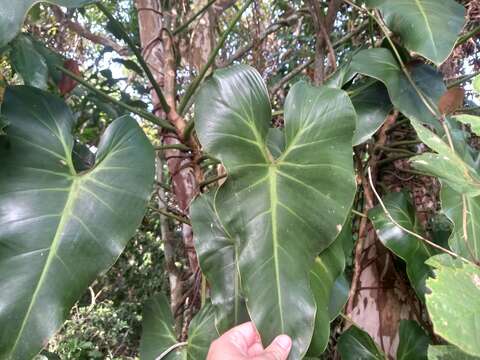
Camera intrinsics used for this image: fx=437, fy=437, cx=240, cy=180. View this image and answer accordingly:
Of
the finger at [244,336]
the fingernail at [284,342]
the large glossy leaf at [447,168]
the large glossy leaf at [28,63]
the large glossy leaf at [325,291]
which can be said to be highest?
the large glossy leaf at [28,63]

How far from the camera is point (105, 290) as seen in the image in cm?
297

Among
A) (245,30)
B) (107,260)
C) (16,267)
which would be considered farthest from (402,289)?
(245,30)

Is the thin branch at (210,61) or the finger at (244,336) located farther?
the thin branch at (210,61)

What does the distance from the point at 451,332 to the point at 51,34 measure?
98.5 inches

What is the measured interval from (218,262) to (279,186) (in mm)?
182

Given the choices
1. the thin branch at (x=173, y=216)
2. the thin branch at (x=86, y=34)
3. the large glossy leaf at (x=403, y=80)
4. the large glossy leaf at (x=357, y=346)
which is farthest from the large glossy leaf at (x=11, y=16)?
the thin branch at (x=86, y=34)

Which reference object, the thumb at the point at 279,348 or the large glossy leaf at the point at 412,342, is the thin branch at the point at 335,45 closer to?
the large glossy leaf at the point at 412,342

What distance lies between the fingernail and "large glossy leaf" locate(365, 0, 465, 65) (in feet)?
1.69

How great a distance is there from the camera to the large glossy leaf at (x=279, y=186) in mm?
576

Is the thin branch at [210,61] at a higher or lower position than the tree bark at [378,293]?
higher

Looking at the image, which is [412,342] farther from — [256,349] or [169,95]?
[169,95]

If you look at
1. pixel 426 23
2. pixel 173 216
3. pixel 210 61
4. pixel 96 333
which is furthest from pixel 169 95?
pixel 96 333

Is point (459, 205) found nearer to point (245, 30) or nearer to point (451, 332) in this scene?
point (451, 332)

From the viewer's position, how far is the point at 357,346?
3.11ft
